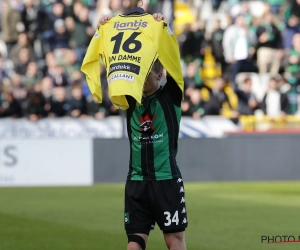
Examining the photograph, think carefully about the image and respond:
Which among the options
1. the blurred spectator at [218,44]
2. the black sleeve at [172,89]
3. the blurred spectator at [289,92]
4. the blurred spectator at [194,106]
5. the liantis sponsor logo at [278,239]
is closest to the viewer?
the black sleeve at [172,89]

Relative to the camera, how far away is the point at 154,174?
5.93 metres

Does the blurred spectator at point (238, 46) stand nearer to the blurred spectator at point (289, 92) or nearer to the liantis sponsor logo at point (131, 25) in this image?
the blurred spectator at point (289, 92)

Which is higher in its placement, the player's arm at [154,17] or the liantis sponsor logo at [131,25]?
the player's arm at [154,17]

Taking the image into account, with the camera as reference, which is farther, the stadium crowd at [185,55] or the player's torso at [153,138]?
the stadium crowd at [185,55]

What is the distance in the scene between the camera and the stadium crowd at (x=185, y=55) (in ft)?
63.7

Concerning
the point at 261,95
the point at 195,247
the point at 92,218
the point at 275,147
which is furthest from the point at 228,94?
the point at 195,247

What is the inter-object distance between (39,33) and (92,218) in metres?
10.2

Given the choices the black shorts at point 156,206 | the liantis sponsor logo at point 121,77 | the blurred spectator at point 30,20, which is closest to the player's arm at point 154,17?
the liantis sponsor logo at point 121,77

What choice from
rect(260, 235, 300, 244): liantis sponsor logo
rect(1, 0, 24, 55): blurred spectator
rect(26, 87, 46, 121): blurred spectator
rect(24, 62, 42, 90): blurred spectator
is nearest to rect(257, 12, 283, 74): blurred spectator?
rect(24, 62, 42, 90): blurred spectator

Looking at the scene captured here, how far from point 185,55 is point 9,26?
452cm

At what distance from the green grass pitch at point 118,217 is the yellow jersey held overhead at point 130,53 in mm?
3511

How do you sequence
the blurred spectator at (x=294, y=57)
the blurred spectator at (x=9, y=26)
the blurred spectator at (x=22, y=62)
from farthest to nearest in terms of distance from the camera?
the blurred spectator at (x=294, y=57) → the blurred spectator at (x=9, y=26) → the blurred spectator at (x=22, y=62)

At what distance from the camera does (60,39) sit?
829 inches

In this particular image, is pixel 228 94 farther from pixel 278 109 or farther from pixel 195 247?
pixel 195 247
